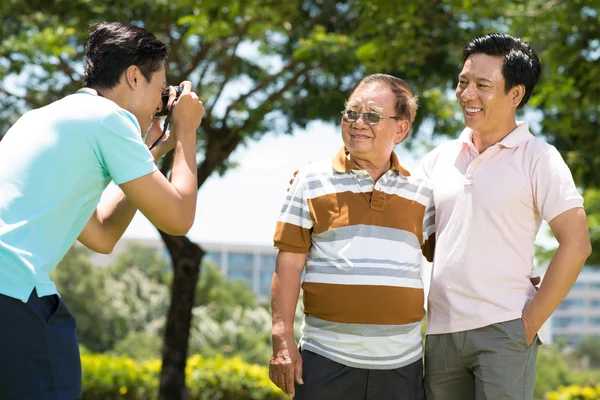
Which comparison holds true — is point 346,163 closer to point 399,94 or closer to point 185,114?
point 399,94

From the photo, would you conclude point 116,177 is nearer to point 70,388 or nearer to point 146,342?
point 70,388

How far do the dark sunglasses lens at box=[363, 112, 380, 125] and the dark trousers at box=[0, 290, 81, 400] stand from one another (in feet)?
4.50

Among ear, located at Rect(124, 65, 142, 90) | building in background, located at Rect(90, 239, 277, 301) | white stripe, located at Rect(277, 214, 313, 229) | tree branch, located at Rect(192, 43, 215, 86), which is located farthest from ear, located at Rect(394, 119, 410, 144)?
building in background, located at Rect(90, 239, 277, 301)

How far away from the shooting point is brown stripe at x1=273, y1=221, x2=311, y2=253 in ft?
9.39

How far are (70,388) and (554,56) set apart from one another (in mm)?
6936

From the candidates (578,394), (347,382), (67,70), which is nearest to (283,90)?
(67,70)

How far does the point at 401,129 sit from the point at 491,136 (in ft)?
1.11

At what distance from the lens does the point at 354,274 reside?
281cm

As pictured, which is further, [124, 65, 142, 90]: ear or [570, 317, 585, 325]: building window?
[570, 317, 585, 325]: building window

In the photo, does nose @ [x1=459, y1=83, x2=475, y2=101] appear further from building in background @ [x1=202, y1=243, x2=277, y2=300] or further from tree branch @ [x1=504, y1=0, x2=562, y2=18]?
building in background @ [x1=202, y1=243, x2=277, y2=300]

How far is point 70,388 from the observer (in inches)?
80.4

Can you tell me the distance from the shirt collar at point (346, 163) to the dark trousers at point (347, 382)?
26.3 inches

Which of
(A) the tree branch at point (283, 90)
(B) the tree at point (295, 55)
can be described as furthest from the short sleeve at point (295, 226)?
(A) the tree branch at point (283, 90)

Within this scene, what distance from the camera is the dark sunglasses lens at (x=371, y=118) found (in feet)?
9.70
